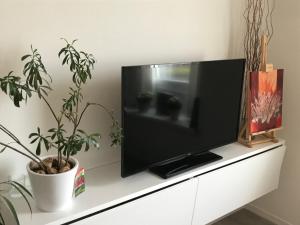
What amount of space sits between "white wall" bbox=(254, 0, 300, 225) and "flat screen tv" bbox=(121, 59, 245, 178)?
19.0 inches

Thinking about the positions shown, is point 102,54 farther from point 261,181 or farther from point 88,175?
point 261,181

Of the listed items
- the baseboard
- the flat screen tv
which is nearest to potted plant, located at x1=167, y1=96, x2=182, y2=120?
the flat screen tv

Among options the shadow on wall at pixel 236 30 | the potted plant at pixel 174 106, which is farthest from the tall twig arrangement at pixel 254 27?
the potted plant at pixel 174 106

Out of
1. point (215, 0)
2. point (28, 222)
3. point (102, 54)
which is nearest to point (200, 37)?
point (215, 0)

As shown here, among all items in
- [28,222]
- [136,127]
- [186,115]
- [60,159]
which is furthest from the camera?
[186,115]

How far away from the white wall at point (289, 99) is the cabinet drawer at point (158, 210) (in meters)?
1.04

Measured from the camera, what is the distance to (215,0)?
2230 millimetres

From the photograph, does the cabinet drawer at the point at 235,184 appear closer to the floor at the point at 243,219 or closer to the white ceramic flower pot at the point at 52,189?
the floor at the point at 243,219

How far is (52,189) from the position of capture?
1.42 meters

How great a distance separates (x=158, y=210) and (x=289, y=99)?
137 centimetres

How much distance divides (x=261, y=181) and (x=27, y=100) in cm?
165

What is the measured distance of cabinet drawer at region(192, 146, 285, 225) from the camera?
2021mm

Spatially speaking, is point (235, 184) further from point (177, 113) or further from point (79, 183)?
point (79, 183)

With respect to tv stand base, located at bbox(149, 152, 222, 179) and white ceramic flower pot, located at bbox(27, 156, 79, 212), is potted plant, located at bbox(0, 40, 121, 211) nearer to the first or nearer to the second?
white ceramic flower pot, located at bbox(27, 156, 79, 212)
